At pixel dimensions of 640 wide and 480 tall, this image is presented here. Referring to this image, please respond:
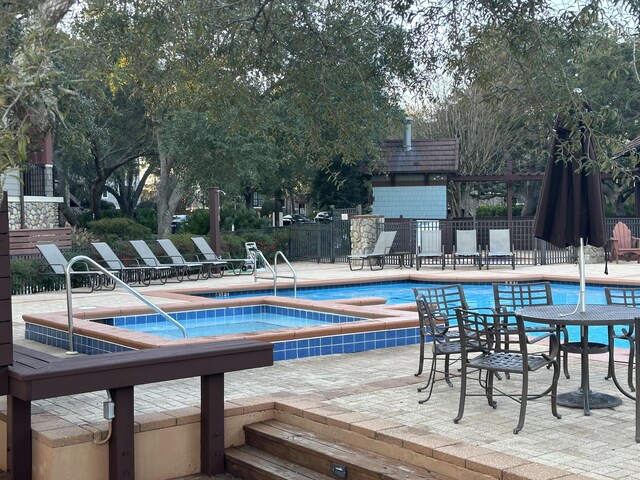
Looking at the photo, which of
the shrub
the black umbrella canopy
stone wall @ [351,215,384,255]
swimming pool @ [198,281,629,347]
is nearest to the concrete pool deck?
the black umbrella canopy

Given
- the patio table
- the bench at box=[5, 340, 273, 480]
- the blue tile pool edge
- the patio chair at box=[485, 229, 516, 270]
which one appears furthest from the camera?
the patio chair at box=[485, 229, 516, 270]

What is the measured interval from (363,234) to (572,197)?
54.3ft

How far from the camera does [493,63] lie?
8914 millimetres

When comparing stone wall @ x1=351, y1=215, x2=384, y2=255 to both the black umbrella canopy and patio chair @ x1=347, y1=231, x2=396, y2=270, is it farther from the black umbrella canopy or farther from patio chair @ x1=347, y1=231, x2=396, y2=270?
the black umbrella canopy

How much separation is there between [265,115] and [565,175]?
4051mm

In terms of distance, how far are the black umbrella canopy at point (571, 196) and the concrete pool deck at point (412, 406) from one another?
4.26ft

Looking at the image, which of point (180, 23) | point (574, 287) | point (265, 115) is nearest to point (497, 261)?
point (574, 287)

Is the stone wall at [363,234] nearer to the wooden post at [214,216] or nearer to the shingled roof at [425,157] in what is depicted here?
the shingled roof at [425,157]

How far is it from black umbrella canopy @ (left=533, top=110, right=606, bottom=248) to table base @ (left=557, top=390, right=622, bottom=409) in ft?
3.73

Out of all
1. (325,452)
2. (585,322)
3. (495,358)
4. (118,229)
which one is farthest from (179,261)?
(585,322)

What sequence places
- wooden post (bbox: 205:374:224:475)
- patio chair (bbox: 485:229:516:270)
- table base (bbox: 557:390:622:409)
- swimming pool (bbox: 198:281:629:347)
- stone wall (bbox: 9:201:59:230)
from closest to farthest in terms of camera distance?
wooden post (bbox: 205:374:224:475), table base (bbox: 557:390:622:409), swimming pool (bbox: 198:281:629:347), patio chair (bbox: 485:229:516:270), stone wall (bbox: 9:201:59:230)

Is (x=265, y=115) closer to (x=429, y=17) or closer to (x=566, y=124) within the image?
(x=429, y=17)

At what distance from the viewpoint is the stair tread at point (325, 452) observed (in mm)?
5066

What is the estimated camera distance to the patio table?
584 centimetres
